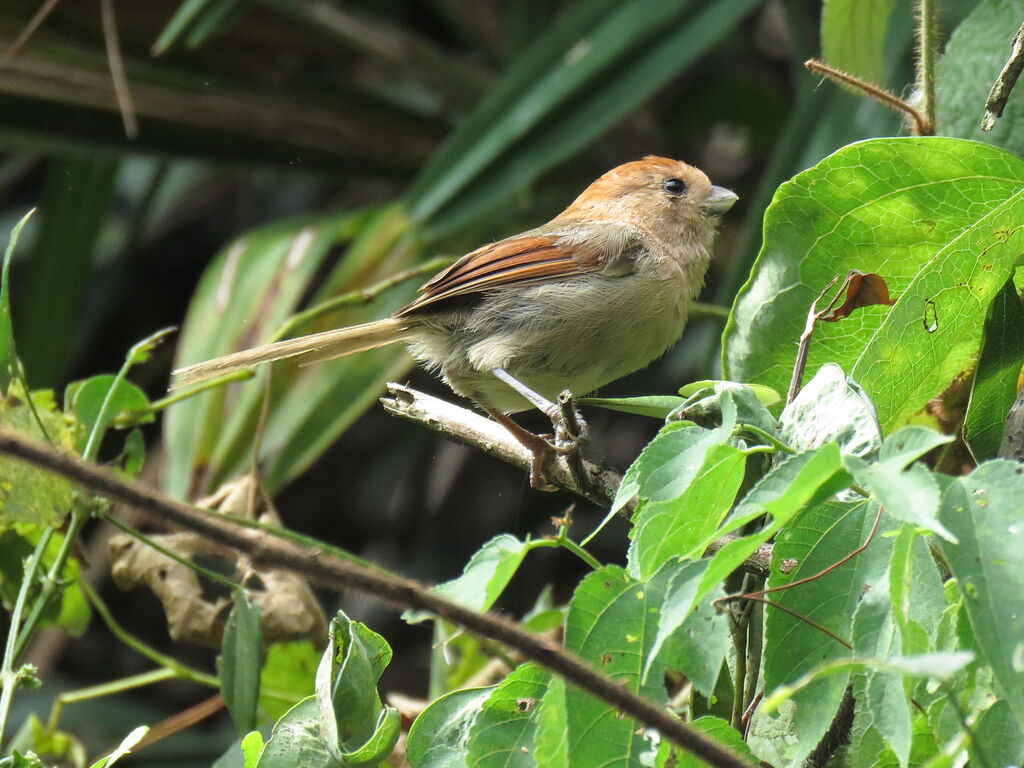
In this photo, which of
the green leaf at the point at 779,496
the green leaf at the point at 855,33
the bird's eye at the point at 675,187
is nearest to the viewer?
the green leaf at the point at 779,496

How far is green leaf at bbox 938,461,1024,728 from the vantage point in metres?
1.21

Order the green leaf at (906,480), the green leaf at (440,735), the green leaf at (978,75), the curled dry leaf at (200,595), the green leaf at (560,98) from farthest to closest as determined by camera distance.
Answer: the green leaf at (560,98)
the curled dry leaf at (200,595)
the green leaf at (978,75)
the green leaf at (440,735)
the green leaf at (906,480)

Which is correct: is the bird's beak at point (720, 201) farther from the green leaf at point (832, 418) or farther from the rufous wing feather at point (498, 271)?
the green leaf at point (832, 418)

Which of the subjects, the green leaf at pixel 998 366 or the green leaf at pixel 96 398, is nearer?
the green leaf at pixel 998 366

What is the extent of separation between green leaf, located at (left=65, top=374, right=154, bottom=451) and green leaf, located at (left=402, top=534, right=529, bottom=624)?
1348 mm

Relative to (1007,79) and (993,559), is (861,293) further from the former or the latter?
(993,559)

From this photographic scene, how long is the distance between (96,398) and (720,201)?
2.32m

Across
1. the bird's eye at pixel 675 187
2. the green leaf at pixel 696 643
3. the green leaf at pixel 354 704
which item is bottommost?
the green leaf at pixel 354 704

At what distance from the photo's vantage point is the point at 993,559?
4.12ft

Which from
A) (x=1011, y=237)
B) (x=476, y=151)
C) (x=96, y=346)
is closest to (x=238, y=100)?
(x=476, y=151)

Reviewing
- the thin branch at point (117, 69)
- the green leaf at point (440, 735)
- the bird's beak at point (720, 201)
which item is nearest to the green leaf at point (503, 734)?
the green leaf at point (440, 735)

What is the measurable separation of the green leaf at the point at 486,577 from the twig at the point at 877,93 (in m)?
1.23

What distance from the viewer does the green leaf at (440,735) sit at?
1753mm

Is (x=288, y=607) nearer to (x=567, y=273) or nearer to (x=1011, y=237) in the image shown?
(x=567, y=273)
